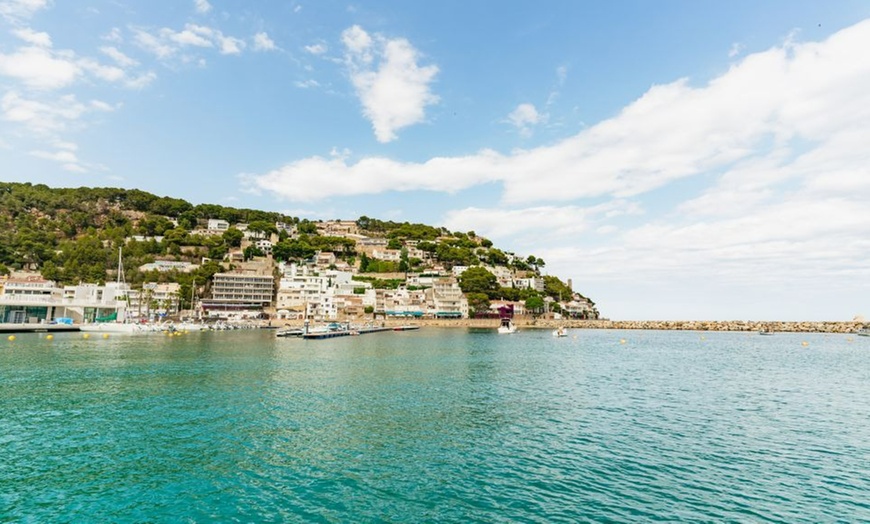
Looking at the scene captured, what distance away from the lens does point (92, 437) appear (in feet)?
56.2

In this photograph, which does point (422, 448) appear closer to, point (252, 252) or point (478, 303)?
point (478, 303)

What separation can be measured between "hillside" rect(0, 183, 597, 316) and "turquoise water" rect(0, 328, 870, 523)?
100697 mm

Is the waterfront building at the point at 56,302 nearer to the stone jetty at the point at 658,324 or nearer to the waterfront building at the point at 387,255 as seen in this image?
the stone jetty at the point at 658,324

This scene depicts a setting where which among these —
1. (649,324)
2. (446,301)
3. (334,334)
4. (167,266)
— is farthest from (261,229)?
(649,324)

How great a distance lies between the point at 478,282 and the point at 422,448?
A: 12157 centimetres

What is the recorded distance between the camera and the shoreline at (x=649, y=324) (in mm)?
121000

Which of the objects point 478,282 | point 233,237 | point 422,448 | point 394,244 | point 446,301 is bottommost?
point 422,448

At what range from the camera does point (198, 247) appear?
468 ft

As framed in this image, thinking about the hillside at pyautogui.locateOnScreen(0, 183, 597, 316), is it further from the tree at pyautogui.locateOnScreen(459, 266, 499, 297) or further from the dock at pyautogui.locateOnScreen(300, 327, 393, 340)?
the dock at pyautogui.locateOnScreen(300, 327, 393, 340)

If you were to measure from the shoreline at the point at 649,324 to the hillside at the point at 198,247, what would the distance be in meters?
8.39

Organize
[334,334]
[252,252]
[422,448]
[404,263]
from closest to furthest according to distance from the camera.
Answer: [422,448]
[334,334]
[252,252]
[404,263]

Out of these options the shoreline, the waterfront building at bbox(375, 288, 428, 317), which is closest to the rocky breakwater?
the shoreline

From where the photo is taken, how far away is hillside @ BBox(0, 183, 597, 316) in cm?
11862

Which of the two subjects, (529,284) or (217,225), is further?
(217,225)
